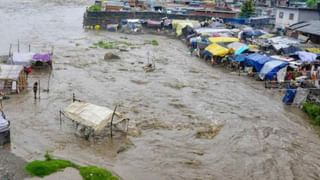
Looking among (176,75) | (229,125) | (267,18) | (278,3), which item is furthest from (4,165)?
(278,3)

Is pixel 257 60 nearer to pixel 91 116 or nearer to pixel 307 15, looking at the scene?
pixel 91 116

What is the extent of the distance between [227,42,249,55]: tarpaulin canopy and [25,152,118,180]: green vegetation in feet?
71.1

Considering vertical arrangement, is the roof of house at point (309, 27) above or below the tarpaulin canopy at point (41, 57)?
above

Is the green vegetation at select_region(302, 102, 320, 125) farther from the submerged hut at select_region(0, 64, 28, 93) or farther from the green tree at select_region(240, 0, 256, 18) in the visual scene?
the green tree at select_region(240, 0, 256, 18)

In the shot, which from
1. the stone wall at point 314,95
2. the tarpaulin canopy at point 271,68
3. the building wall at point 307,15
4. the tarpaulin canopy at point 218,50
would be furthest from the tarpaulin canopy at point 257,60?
the building wall at point 307,15

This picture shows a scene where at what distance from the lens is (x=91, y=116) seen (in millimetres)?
20109

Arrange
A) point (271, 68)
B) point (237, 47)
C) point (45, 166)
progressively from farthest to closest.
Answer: point (237, 47), point (271, 68), point (45, 166)

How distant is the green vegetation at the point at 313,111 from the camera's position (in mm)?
23469

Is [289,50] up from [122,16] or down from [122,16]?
down

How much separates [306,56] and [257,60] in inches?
135

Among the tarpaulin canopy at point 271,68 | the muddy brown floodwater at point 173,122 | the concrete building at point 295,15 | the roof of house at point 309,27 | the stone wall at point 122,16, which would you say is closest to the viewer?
the muddy brown floodwater at point 173,122

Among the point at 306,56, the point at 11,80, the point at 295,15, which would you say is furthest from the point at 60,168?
the point at 295,15

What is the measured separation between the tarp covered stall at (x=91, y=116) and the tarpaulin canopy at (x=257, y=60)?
46.7 feet

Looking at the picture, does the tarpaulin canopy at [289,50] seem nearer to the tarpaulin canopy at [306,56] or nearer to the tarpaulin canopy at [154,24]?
the tarpaulin canopy at [306,56]
